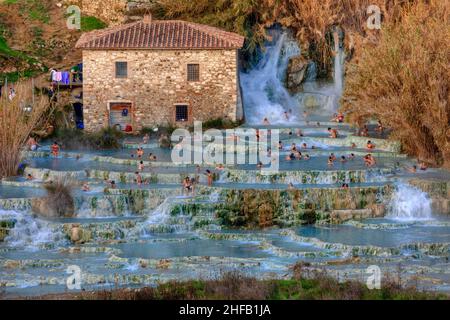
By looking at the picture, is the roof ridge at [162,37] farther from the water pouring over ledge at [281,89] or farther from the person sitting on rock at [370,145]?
the person sitting on rock at [370,145]

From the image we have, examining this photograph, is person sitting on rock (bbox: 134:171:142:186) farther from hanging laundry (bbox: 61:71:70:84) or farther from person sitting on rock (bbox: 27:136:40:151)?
hanging laundry (bbox: 61:71:70:84)

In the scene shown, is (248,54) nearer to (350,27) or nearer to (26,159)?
(350,27)

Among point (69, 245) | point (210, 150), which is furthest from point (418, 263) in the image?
point (210, 150)

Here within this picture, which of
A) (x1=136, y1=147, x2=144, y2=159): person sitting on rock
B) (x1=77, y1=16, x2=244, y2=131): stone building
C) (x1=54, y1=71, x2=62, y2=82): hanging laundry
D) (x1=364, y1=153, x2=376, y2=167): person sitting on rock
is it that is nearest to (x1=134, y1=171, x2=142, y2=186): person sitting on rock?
(x1=136, y1=147, x2=144, y2=159): person sitting on rock

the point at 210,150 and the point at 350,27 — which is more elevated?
the point at 350,27

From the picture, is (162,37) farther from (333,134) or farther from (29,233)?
(29,233)
